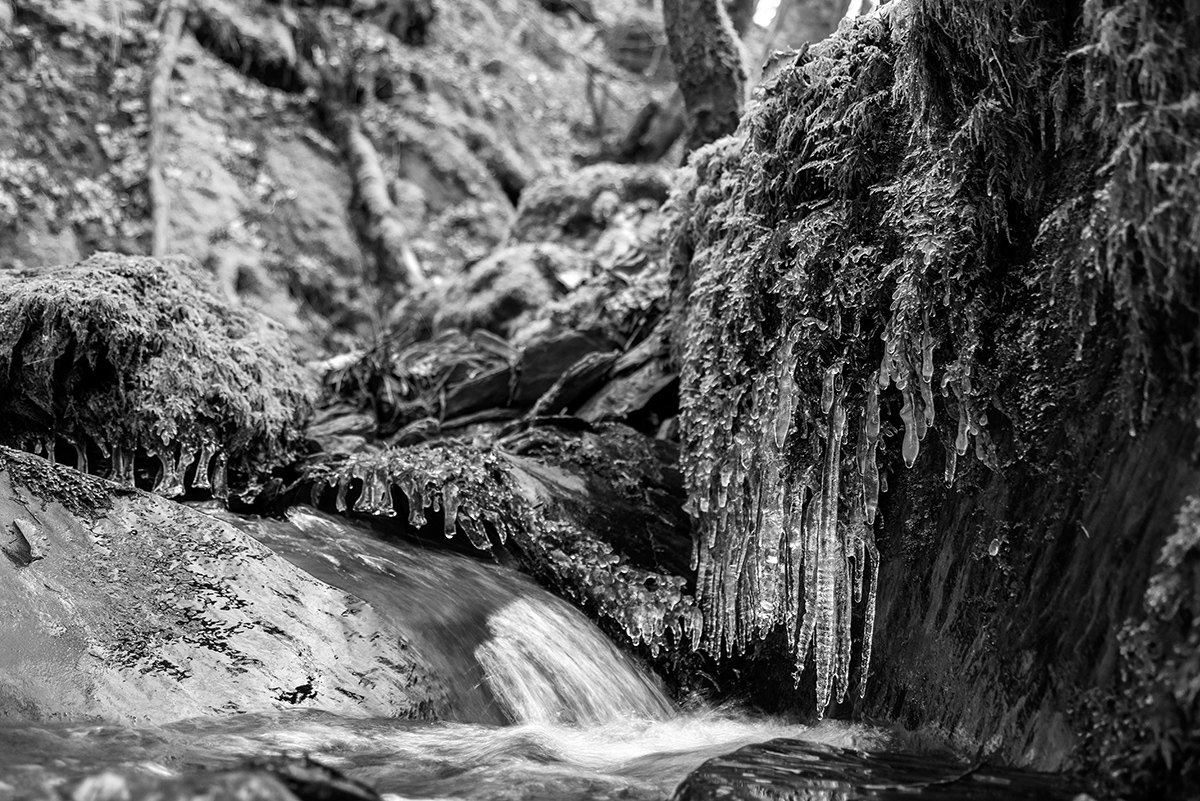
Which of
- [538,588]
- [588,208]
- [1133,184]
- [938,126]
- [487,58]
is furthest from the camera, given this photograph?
[487,58]

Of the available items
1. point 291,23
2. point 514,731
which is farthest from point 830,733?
point 291,23

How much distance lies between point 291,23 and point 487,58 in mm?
3648

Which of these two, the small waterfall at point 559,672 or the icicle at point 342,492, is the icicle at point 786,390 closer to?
the small waterfall at point 559,672

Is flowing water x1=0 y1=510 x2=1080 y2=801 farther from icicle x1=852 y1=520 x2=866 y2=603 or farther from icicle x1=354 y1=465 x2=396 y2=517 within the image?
icicle x1=852 y1=520 x2=866 y2=603

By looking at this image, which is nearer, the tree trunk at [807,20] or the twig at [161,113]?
the tree trunk at [807,20]

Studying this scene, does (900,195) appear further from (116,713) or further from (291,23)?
(291,23)

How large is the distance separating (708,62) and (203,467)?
4443mm

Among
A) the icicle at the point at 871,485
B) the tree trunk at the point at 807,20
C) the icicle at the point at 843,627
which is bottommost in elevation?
the icicle at the point at 843,627

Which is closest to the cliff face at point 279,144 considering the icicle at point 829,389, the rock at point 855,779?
the icicle at point 829,389

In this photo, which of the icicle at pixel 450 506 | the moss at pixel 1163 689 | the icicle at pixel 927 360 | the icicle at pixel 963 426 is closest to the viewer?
the moss at pixel 1163 689

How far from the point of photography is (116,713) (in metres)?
3.00

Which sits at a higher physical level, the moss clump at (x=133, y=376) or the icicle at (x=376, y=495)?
the moss clump at (x=133, y=376)

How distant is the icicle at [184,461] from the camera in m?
4.60

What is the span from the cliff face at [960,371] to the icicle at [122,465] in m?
2.88
